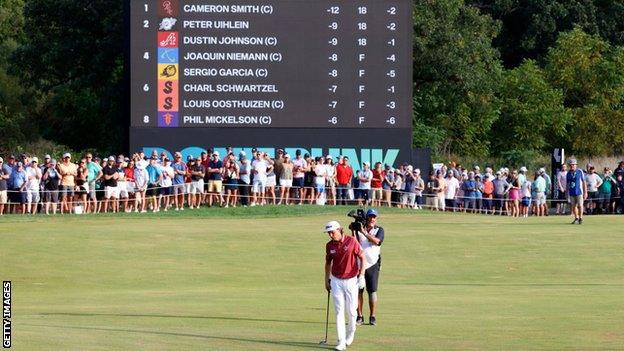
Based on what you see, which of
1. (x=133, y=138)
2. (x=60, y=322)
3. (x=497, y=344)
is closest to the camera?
(x=497, y=344)

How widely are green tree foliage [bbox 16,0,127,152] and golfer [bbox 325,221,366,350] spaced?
36028 millimetres

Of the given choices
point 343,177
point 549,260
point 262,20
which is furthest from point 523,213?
point 549,260

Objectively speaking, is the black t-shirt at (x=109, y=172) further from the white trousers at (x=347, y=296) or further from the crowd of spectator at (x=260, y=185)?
the white trousers at (x=347, y=296)

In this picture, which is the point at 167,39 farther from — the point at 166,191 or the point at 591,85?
the point at 591,85

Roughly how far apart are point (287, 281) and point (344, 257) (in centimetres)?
1115

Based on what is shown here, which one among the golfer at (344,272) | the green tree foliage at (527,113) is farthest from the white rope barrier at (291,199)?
the golfer at (344,272)

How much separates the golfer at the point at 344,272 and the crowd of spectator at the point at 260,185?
21.2 m

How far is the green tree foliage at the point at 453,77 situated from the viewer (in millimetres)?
56094

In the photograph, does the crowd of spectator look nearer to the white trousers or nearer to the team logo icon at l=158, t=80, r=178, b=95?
the team logo icon at l=158, t=80, r=178, b=95

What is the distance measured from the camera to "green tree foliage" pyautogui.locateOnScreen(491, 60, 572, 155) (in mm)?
66250

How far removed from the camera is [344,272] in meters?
18.2

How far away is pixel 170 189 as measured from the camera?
41000 mm

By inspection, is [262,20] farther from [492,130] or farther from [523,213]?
[492,130]

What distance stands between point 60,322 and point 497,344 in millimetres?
6227
